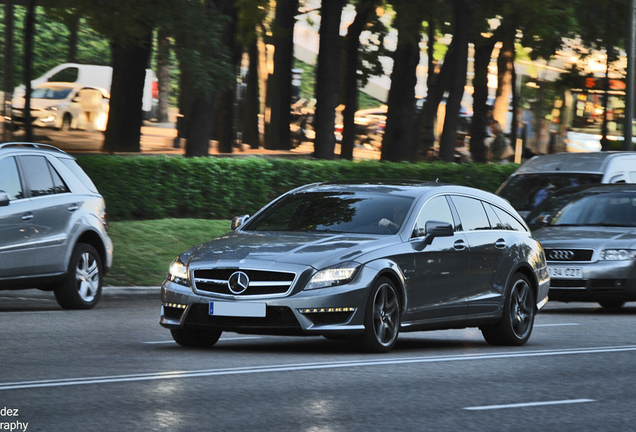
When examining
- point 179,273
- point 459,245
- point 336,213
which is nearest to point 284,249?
point 179,273

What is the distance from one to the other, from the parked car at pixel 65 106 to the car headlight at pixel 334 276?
22913 millimetres

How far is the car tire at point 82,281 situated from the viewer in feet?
45.8

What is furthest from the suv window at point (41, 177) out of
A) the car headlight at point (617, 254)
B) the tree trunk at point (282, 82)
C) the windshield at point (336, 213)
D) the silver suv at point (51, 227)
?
the tree trunk at point (282, 82)

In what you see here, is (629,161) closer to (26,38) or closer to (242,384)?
(26,38)

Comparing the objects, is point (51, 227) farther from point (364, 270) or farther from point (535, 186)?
point (535, 186)

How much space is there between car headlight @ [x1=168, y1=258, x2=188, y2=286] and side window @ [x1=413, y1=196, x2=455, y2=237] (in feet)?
6.57

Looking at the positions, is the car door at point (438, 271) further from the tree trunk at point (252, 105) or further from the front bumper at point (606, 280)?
the tree trunk at point (252, 105)

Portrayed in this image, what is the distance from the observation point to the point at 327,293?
9625 mm

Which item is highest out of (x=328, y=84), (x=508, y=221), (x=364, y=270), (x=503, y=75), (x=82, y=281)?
(x=503, y=75)

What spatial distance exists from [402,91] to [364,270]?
891 inches

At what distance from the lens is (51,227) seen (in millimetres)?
13633

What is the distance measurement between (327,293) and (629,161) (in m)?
13.0

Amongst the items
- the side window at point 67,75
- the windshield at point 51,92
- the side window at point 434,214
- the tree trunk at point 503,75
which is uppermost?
the tree trunk at point 503,75

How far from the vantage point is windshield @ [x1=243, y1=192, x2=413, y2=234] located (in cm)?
1061
